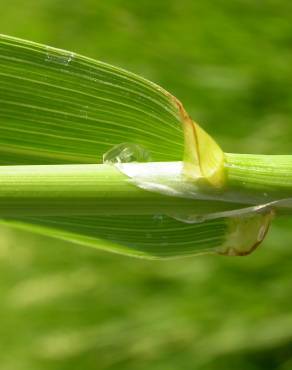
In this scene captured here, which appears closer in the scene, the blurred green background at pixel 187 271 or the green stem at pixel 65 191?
the green stem at pixel 65 191

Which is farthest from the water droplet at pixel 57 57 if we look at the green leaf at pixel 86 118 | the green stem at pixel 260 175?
the green stem at pixel 260 175

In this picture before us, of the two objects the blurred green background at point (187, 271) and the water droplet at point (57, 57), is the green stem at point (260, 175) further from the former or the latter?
the blurred green background at point (187, 271)

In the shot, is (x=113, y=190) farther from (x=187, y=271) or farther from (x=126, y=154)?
(x=187, y=271)

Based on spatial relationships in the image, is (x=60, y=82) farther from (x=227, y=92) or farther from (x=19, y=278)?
(x=19, y=278)

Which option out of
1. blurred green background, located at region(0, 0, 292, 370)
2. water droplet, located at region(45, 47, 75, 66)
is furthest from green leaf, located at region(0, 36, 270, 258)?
blurred green background, located at region(0, 0, 292, 370)

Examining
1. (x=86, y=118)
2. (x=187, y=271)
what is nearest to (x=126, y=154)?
(x=86, y=118)

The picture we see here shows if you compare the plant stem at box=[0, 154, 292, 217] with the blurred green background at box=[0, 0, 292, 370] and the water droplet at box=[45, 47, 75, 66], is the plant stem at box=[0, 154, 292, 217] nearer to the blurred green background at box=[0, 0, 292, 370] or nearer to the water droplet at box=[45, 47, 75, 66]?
the water droplet at box=[45, 47, 75, 66]
